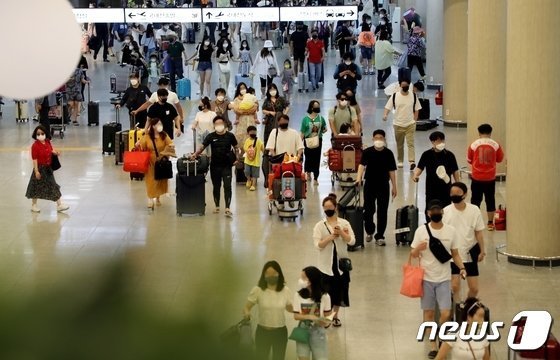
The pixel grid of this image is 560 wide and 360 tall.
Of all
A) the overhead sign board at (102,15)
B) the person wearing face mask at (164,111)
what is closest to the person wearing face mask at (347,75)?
the person wearing face mask at (164,111)

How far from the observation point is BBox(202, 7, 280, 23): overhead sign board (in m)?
37.2

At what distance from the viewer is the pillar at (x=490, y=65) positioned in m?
20.6

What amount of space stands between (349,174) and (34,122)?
12420 mm

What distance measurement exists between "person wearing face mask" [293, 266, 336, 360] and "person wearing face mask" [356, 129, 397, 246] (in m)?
5.34

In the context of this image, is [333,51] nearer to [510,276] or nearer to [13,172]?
[13,172]

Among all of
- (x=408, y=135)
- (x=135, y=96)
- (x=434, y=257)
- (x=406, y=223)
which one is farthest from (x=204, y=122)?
(x=434, y=257)

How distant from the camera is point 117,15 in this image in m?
37.3

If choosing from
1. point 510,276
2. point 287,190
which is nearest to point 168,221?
point 287,190

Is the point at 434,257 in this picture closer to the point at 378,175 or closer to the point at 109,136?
the point at 378,175

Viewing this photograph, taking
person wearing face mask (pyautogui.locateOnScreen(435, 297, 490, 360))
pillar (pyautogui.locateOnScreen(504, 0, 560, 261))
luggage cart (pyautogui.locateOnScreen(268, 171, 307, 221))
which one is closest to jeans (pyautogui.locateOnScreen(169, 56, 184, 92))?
luggage cart (pyautogui.locateOnScreen(268, 171, 307, 221))

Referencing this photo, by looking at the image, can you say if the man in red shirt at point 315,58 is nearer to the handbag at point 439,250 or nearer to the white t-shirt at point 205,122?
the white t-shirt at point 205,122

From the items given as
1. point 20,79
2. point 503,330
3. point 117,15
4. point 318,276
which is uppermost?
point 117,15

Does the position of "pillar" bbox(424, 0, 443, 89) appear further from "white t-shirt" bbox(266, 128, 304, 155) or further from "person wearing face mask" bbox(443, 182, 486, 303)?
"person wearing face mask" bbox(443, 182, 486, 303)

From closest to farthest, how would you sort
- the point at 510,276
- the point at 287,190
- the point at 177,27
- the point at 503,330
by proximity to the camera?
1. the point at 503,330
2. the point at 510,276
3. the point at 287,190
4. the point at 177,27
